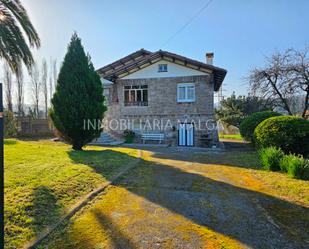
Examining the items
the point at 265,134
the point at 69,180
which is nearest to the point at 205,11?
the point at 265,134

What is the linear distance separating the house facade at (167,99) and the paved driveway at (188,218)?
41.3 feet

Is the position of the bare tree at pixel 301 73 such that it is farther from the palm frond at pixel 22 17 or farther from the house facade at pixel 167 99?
the palm frond at pixel 22 17

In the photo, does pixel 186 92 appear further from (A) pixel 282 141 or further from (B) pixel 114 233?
(B) pixel 114 233

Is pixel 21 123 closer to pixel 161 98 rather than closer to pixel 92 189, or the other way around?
pixel 161 98

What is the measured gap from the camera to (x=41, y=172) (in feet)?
23.2

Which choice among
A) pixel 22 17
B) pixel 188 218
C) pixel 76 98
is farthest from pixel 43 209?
pixel 22 17

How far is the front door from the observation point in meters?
19.8

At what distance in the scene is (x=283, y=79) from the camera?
2048cm

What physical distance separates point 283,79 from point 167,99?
30.8 ft

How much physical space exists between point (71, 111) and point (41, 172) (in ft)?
19.3

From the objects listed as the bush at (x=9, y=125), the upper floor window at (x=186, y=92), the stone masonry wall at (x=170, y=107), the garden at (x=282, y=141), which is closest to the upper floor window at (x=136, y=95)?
the stone masonry wall at (x=170, y=107)

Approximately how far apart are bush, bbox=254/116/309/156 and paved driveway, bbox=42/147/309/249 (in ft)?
13.6

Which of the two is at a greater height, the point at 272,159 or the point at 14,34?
the point at 14,34

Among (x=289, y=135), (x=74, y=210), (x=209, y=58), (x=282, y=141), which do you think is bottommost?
(x=74, y=210)
